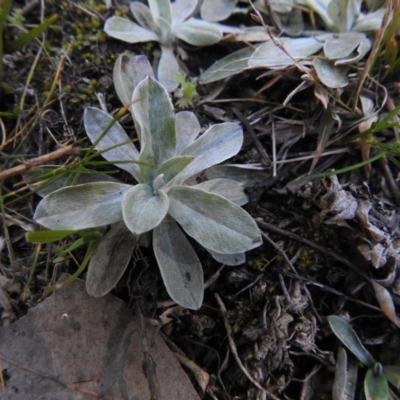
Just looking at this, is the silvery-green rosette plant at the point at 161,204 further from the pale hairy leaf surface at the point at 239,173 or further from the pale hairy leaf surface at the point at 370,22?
the pale hairy leaf surface at the point at 370,22

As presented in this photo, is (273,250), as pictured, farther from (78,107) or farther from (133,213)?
(78,107)

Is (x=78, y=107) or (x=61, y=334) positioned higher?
(x=78, y=107)

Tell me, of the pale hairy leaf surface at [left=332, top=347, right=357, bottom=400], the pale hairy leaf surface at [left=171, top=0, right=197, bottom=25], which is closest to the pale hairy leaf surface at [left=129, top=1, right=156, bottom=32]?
the pale hairy leaf surface at [left=171, top=0, right=197, bottom=25]

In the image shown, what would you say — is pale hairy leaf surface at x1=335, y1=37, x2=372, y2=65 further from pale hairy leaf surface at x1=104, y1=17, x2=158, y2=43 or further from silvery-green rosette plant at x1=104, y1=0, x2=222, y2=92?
pale hairy leaf surface at x1=104, y1=17, x2=158, y2=43

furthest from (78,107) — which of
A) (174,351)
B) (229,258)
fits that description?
(174,351)

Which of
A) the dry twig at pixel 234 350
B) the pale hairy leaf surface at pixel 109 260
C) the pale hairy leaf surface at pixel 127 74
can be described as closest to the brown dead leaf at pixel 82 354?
the pale hairy leaf surface at pixel 109 260

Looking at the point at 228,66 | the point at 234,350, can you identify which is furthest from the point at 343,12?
the point at 234,350

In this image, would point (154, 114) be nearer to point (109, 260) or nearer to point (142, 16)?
point (109, 260)
